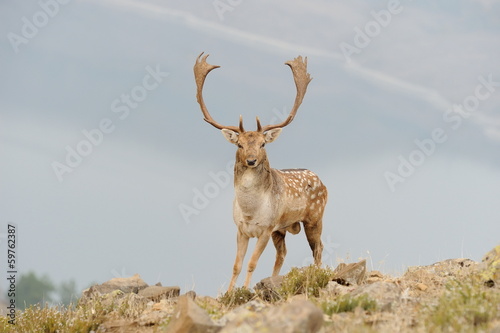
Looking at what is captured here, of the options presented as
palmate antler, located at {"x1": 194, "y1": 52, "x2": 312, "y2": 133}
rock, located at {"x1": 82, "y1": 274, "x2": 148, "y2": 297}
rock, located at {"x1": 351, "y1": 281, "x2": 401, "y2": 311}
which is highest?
palmate antler, located at {"x1": 194, "y1": 52, "x2": 312, "y2": 133}

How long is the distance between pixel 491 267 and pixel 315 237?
4998 millimetres

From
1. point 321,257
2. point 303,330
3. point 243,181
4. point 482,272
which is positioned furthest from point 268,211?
point 303,330

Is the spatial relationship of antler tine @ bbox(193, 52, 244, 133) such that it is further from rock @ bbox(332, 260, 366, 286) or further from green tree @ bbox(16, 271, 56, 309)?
green tree @ bbox(16, 271, 56, 309)

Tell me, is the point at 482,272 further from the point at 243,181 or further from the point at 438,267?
the point at 243,181

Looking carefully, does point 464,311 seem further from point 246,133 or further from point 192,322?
point 246,133

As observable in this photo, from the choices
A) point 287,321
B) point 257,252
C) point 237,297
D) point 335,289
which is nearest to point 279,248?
point 257,252

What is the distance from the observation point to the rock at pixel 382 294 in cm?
885

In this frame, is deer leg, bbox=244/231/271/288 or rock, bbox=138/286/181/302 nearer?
rock, bbox=138/286/181/302

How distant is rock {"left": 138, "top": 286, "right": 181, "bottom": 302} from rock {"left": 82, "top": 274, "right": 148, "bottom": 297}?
67cm

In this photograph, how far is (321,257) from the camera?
14.8 meters

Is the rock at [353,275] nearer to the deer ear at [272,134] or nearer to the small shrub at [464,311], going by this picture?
the small shrub at [464,311]

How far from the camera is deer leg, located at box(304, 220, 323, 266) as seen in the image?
47.6 feet

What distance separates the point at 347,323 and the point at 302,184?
20.8 feet

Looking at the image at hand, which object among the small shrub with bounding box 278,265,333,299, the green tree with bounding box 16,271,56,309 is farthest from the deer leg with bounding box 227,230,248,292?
the green tree with bounding box 16,271,56,309
